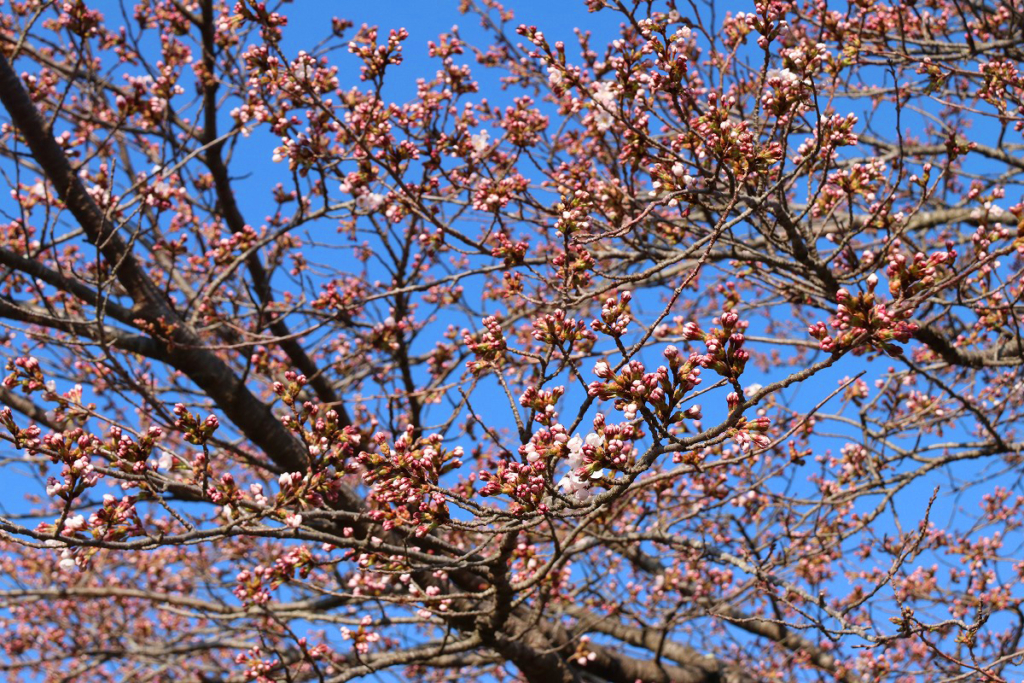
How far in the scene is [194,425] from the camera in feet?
10.6

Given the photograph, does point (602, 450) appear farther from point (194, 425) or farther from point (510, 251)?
point (194, 425)

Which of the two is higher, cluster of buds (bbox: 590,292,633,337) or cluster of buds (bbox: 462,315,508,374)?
cluster of buds (bbox: 462,315,508,374)

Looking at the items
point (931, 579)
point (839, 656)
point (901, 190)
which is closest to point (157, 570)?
point (839, 656)

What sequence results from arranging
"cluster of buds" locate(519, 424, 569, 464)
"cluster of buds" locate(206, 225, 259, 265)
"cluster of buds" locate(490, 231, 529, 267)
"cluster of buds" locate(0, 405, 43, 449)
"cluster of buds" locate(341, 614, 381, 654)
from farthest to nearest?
"cluster of buds" locate(206, 225, 259, 265) < "cluster of buds" locate(341, 614, 381, 654) < "cluster of buds" locate(490, 231, 529, 267) < "cluster of buds" locate(0, 405, 43, 449) < "cluster of buds" locate(519, 424, 569, 464)

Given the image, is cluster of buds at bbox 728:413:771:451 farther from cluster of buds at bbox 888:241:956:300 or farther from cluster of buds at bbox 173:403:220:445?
cluster of buds at bbox 173:403:220:445

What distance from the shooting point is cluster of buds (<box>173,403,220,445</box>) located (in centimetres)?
315

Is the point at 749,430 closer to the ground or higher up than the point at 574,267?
closer to the ground

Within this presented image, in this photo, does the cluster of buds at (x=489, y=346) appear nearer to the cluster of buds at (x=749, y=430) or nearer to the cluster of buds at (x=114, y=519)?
the cluster of buds at (x=749, y=430)

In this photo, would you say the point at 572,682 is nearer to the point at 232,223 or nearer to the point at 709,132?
the point at 709,132

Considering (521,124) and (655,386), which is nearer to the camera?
(655,386)

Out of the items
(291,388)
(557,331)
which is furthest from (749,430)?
(291,388)

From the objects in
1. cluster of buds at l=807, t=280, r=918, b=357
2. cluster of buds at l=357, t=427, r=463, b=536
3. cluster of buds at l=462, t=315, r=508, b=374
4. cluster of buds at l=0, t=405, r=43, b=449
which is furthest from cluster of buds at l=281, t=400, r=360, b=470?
cluster of buds at l=807, t=280, r=918, b=357

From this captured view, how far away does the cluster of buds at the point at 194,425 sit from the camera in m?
3.15

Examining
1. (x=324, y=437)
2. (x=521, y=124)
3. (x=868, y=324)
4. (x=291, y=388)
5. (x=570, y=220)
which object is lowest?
(x=868, y=324)
